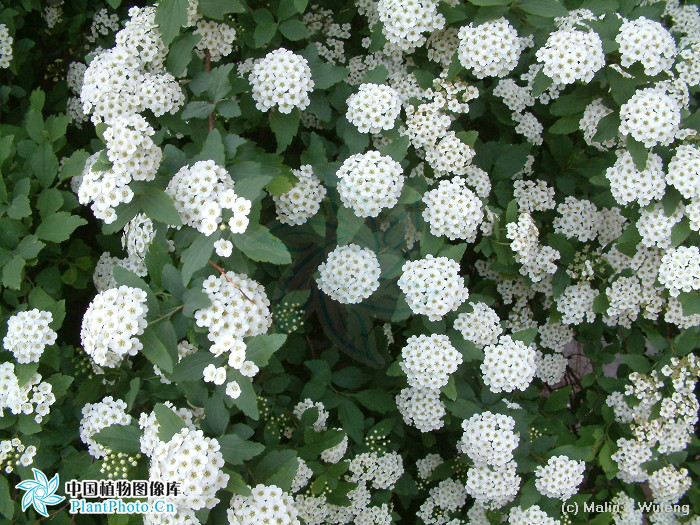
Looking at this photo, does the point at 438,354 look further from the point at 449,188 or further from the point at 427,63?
the point at 427,63

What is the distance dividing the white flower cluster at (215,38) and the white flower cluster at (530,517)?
9.54ft

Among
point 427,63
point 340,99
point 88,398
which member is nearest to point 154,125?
point 340,99

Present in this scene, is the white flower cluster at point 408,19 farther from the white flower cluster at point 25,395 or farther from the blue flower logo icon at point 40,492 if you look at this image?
the blue flower logo icon at point 40,492

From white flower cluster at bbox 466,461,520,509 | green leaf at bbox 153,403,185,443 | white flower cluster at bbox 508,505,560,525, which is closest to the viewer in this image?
green leaf at bbox 153,403,185,443

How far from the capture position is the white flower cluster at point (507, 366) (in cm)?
328

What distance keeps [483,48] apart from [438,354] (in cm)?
156

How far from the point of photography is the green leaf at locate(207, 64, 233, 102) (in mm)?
2869

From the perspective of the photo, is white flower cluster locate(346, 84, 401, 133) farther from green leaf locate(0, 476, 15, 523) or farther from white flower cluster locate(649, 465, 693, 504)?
white flower cluster locate(649, 465, 693, 504)

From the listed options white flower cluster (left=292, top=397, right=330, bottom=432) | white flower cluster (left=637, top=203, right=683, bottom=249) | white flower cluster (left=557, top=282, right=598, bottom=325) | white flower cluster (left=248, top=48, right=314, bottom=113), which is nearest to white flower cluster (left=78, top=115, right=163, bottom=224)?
white flower cluster (left=248, top=48, right=314, bottom=113)

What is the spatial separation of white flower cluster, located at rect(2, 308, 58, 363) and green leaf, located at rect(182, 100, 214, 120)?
117 centimetres

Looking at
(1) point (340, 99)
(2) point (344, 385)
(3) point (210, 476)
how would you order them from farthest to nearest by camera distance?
(2) point (344, 385)
(1) point (340, 99)
(3) point (210, 476)

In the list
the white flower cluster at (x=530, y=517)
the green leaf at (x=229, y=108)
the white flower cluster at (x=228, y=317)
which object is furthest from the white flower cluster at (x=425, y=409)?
the green leaf at (x=229, y=108)

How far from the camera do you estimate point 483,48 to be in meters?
3.20

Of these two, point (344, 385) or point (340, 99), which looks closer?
point (340, 99)
